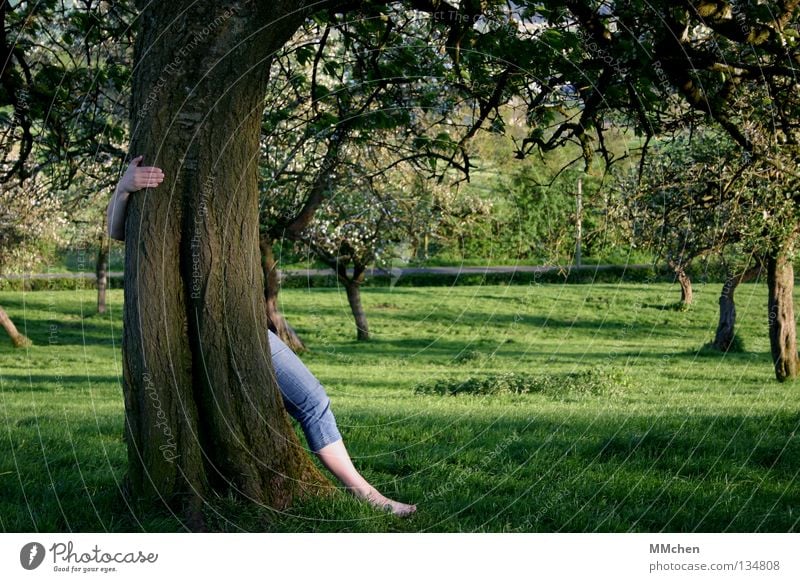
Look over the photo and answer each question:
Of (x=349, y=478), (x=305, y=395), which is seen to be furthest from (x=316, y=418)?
(x=349, y=478)

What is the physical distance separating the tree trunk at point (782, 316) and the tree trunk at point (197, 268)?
11.3 metres

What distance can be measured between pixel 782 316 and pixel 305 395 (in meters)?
11.8

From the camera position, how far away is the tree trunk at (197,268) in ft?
19.1

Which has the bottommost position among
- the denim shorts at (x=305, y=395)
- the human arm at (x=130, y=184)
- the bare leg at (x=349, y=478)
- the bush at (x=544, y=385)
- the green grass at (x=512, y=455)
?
the bush at (x=544, y=385)

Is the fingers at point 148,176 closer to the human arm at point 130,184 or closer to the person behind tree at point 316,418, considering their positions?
the human arm at point 130,184

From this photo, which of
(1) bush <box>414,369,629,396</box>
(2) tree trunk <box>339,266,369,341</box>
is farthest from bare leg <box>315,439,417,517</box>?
(2) tree trunk <box>339,266,369,341</box>

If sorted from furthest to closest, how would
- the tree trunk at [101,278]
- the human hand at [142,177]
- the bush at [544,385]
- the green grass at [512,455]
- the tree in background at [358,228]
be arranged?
the tree trunk at [101,278]
the tree in background at [358,228]
the bush at [544,385]
the green grass at [512,455]
the human hand at [142,177]

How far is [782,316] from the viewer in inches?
612

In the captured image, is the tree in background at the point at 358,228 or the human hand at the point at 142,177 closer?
the human hand at the point at 142,177

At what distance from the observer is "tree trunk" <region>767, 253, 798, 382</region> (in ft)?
49.6

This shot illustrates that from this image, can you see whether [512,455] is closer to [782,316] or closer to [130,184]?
[130,184]

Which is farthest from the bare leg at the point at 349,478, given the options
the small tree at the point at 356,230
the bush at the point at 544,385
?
the small tree at the point at 356,230
